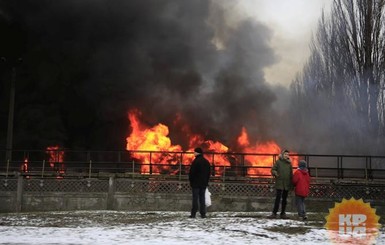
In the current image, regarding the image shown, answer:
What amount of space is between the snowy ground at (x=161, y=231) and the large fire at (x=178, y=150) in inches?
430

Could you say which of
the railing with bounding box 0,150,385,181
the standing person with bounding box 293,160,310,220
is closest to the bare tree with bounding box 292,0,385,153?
the railing with bounding box 0,150,385,181

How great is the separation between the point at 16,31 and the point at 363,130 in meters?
24.7

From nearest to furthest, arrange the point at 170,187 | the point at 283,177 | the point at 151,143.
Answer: the point at 283,177
the point at 170,187
the point at 151,143

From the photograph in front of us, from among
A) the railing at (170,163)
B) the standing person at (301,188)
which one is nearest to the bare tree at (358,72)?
the railing at (170,163)

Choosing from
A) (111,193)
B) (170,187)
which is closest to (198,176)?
(170,187)

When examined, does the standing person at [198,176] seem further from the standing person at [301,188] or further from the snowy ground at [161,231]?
Answer: the standing person at [301,188]

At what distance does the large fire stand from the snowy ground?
10.9m

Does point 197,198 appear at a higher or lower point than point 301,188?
lower

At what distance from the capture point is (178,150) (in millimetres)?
25797

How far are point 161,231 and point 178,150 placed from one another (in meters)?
17.4

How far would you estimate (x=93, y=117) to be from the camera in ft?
98.8

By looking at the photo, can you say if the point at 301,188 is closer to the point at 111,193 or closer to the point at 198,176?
the point at 198,176

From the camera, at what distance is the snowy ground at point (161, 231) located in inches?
291

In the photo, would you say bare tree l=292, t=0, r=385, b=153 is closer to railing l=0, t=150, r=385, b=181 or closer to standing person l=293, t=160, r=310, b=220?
railing l=0, t=150, r=385, b=181
